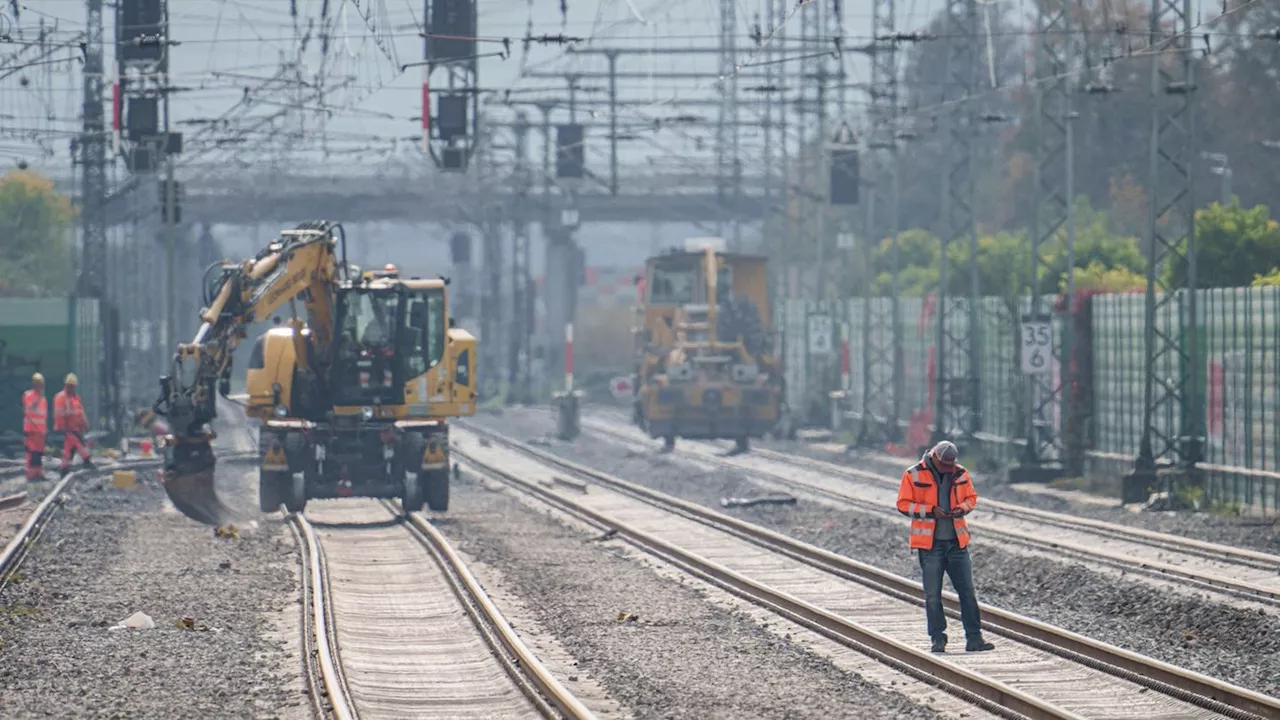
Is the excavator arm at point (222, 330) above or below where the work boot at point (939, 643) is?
above

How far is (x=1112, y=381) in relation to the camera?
3012 centimetres

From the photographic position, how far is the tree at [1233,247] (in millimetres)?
30625

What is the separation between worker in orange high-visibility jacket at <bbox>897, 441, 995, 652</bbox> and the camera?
14.0 meters

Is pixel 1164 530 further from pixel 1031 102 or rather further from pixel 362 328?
pixel 1031 102

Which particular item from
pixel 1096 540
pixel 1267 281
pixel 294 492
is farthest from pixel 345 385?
pixel 1267 281

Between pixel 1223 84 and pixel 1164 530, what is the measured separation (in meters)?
32.5

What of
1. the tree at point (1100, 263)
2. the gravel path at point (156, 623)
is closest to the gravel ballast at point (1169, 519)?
the tree at point (1100, 263)

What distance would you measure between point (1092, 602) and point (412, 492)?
450 inches

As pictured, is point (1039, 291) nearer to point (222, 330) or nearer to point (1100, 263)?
point (1100, 263)

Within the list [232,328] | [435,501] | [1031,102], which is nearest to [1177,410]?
[435,501]

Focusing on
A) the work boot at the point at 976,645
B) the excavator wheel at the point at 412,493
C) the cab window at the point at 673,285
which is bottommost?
the work boot at the point at 976,645

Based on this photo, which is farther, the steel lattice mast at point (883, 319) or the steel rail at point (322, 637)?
the steel lattice mast at point (883, 319)

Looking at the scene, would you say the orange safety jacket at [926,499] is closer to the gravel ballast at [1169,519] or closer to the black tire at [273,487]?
the gravel ballast at [1169,519]

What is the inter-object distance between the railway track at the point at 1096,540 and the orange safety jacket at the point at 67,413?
39.4ft
